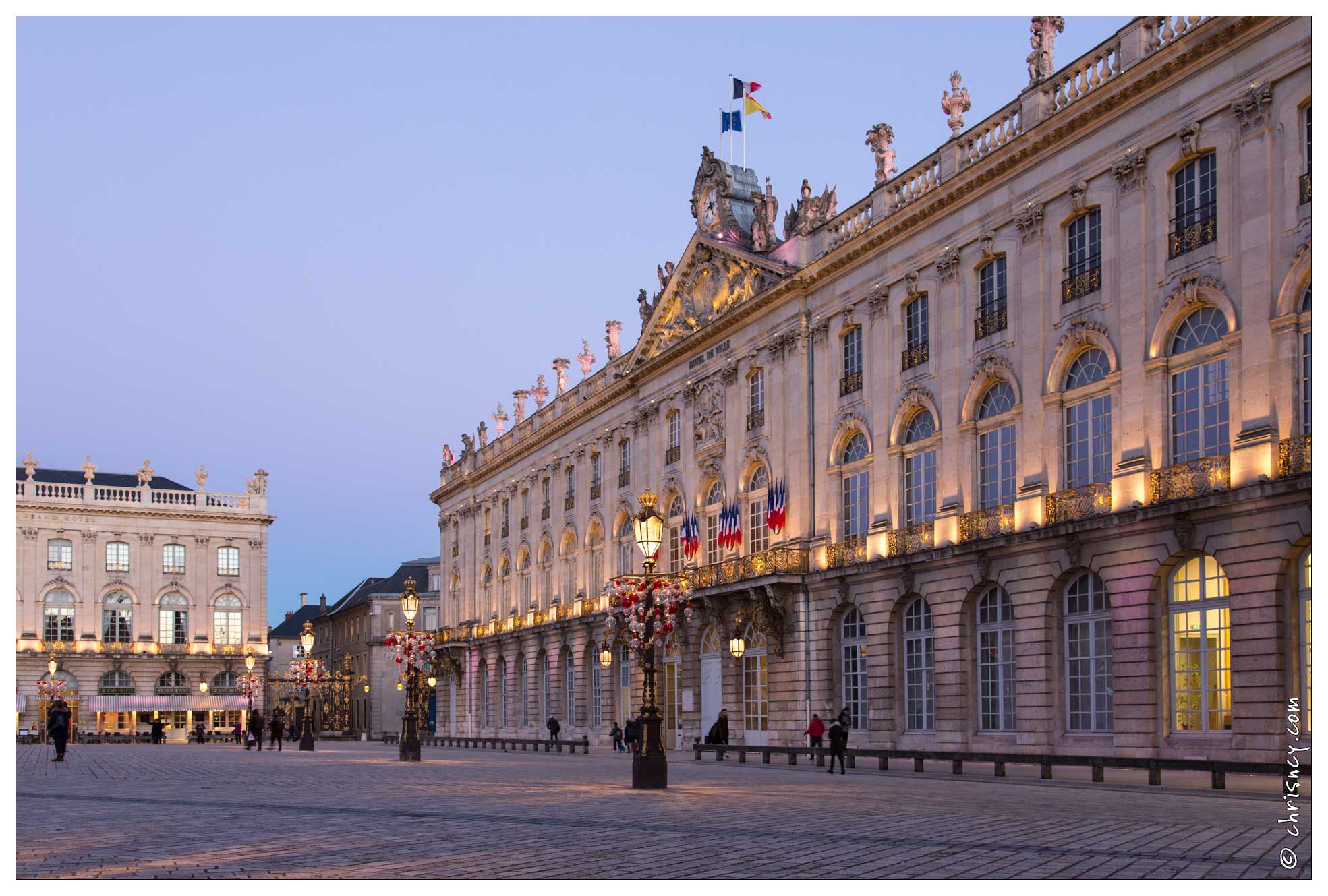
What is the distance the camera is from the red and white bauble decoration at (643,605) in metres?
28.2

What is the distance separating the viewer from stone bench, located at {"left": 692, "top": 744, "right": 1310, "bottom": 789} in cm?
2634

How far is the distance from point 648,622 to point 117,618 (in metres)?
85.3

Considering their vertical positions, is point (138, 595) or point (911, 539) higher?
point (911, 539)

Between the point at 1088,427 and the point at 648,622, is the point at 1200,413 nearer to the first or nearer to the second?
the point at 1088,427

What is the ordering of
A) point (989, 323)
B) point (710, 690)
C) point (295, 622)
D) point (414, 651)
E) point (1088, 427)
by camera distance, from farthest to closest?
point (295, 622), point (710, 690), point (414, 651), point (989, 323), point (1088, 427)

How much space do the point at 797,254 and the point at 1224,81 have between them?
1928cm

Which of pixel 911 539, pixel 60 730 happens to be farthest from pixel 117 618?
pixel 911 539

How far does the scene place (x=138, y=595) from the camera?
10494 cm

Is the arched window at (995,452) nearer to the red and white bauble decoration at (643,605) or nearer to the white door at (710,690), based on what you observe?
the red and white bauble decoration at (643,605)

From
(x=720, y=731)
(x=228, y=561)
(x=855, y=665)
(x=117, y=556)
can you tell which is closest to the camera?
(x=855, y=665)

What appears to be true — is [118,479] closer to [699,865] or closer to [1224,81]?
[1224,81]

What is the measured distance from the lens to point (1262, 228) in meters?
29.6

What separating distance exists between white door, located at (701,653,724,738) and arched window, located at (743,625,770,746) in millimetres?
1722
